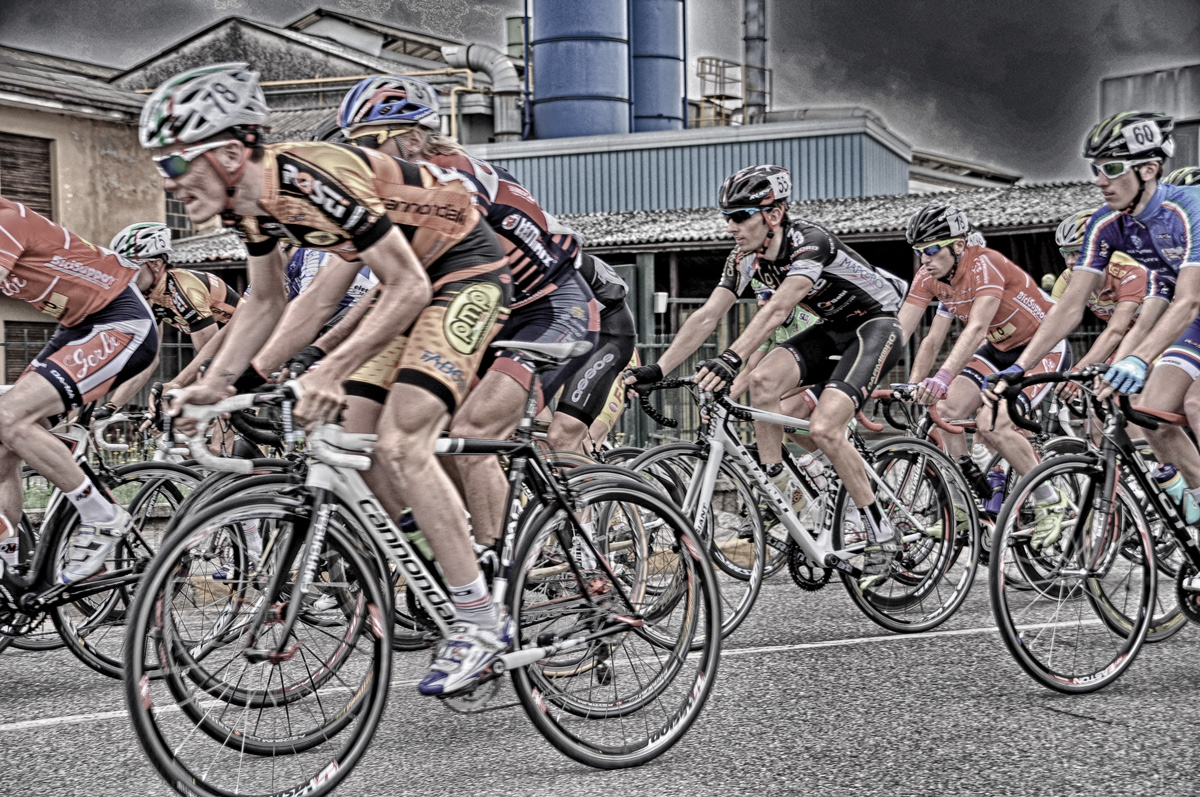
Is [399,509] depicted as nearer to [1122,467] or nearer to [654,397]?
[1122,467]

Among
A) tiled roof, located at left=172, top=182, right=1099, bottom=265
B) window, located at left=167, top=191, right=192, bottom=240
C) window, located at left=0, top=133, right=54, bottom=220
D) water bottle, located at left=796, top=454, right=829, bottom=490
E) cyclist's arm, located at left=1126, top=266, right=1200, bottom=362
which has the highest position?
window, located at left=0, top=133, right=54, bottom=220

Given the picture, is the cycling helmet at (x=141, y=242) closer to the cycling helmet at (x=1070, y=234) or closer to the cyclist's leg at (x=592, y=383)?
the cyclist's leg at (x=592, y=383)

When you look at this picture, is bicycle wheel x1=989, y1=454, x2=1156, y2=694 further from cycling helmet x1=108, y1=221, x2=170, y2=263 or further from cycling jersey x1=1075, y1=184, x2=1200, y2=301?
Answer: cycling helmet x1=108, y1=221, x2=170, y2=263

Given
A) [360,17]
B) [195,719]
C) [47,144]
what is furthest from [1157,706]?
[360,17]

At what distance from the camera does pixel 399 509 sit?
12.9ft

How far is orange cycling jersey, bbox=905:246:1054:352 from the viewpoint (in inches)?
320

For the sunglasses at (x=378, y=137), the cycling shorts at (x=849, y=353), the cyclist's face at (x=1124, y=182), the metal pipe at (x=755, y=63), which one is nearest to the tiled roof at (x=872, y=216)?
the cycling shorts at (x=849, y=353)

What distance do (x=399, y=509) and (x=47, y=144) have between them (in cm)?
2505

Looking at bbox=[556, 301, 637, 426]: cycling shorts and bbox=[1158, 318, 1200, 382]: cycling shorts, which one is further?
bbox=[556, 301, 637, 426]: cycling shorts

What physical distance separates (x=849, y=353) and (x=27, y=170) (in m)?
23.5

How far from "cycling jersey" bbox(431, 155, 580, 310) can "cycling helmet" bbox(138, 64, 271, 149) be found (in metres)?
1.57

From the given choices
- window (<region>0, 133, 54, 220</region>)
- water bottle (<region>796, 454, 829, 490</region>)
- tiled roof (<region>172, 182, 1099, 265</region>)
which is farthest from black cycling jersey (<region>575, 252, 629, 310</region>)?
window (<region>0, 133, 54, 220</region>)

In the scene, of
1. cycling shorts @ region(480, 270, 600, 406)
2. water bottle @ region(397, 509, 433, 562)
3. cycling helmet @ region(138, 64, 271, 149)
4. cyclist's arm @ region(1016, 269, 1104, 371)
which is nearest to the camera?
cycling helmet @ region(138, 64, 271, 149)

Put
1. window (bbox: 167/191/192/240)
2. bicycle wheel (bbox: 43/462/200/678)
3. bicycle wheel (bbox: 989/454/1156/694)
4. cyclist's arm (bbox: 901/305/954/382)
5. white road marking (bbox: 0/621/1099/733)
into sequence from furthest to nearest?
window (bbox: 167/191/192/240), cyclist's arm (bbox: 901/305/954/382), bicycle wheel (bbox: 43/462/200/678), bicycle wheel (bbox: 989/454/1156/694), white road marking (bbox: 0/621/1099/733)
